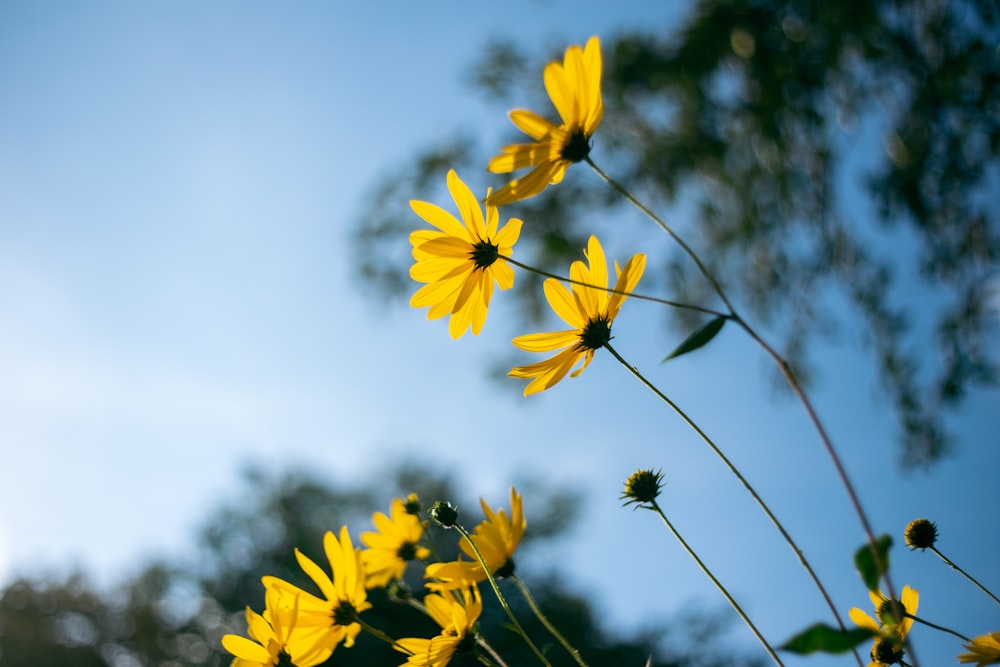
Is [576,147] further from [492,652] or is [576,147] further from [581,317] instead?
[492,652]

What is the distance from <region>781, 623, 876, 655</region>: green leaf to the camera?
0.99ft

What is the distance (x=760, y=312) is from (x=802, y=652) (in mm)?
4382

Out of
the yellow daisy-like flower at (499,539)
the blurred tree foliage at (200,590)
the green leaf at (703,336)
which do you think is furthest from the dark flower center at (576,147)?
the blurred tree foliage at (200,590)

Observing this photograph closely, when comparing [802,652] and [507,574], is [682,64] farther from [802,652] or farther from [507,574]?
[802,652]

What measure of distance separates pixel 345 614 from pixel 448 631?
114 millimetres

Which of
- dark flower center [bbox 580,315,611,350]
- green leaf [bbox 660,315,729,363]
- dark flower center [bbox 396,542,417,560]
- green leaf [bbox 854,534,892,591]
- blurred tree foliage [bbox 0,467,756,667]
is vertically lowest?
green leaf [bbox 854,534,892,591]

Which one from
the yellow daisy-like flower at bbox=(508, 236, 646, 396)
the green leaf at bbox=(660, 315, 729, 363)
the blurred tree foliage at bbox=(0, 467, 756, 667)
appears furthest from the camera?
the blurred tree foliage at bbox=(0, 467, 756, 667)

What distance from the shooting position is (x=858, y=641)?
304 millimetres

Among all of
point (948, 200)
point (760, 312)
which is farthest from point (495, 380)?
point (948, 200)

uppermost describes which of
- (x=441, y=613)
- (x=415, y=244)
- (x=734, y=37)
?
(x=734, y=37)

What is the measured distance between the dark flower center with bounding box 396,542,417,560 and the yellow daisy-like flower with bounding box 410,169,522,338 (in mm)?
393

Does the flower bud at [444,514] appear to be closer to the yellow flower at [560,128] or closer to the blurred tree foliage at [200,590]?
the yellow flower at [560,128]

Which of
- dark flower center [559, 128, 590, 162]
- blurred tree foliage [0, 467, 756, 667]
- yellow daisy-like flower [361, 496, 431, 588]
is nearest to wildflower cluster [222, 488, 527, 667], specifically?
yellow daisy-like flower [361, 496, 431, 588]

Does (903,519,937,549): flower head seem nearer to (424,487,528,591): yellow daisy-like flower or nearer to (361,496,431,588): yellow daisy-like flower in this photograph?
(424,487,528,591): yellow daisy-like flower
